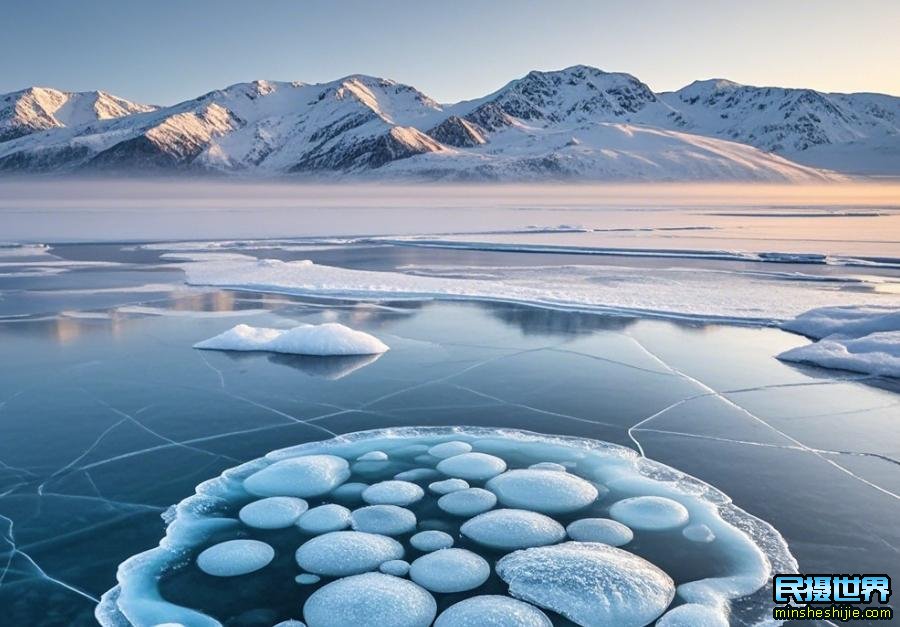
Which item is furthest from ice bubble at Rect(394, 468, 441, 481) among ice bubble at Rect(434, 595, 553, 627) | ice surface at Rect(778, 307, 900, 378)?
ice surface at Rect(778, 307, 900, 378)

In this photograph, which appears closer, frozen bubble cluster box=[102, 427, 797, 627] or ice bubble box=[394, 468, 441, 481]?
frozen bubble cluster box=[102, 427, 797, 627]

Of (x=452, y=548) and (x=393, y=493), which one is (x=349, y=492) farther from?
(x=452, y=548)

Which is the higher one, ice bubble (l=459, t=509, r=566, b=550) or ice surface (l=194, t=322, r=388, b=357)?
ice surface (l=194, t=322, r=388, b=357)

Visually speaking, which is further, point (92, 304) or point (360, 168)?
point (360, 168)

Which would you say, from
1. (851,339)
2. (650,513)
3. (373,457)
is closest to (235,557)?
(373,457)

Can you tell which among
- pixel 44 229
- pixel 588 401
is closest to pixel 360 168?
pixel 44 229

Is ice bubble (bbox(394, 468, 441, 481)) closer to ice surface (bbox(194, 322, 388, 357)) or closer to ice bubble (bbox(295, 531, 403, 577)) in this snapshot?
ice bubble (bbox(295, 531, 403, 577))

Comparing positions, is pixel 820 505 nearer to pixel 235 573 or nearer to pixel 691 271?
pixel 235 573

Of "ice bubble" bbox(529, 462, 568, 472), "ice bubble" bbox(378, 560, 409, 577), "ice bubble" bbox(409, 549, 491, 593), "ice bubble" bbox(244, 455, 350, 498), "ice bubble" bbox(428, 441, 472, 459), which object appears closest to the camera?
"ice bubble" bbox(409, 549, 491, 593)
